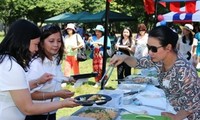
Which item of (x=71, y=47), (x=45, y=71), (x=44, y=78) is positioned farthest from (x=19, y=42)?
(x=71, y=47)

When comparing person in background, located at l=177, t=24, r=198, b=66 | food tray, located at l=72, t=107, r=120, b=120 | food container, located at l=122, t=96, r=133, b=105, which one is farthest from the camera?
person in background, located at l=177, t=24, r=198, b=66

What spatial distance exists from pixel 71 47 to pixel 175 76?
15.6 feet

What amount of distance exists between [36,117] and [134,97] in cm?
73

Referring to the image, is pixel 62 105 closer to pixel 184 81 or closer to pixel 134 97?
pixel 184 81

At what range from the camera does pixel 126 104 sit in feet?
7.61

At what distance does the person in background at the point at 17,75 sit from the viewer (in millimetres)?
1544

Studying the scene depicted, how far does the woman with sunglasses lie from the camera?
172cm

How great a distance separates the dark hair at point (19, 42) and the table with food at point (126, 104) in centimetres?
37

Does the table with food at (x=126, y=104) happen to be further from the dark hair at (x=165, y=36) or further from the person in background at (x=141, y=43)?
the person in background at (x=141, y=43)

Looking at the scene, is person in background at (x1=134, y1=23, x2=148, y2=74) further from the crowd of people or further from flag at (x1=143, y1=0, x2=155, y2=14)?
the crowd of people

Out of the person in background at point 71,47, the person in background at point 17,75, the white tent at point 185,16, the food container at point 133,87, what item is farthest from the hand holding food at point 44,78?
the person in background at point 71,47

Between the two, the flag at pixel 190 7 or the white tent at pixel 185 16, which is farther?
the white tent at pixel 185 16

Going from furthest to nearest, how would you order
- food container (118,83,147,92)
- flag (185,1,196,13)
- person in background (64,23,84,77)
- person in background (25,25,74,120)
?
person in background (64,23,84,77)
flag (185,1,196,13)
food container (118,83,147,92)
person in background (25,25,74,120)

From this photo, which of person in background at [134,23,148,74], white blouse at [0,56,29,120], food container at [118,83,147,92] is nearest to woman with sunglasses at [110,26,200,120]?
white blouse at [0,56,29,120]
